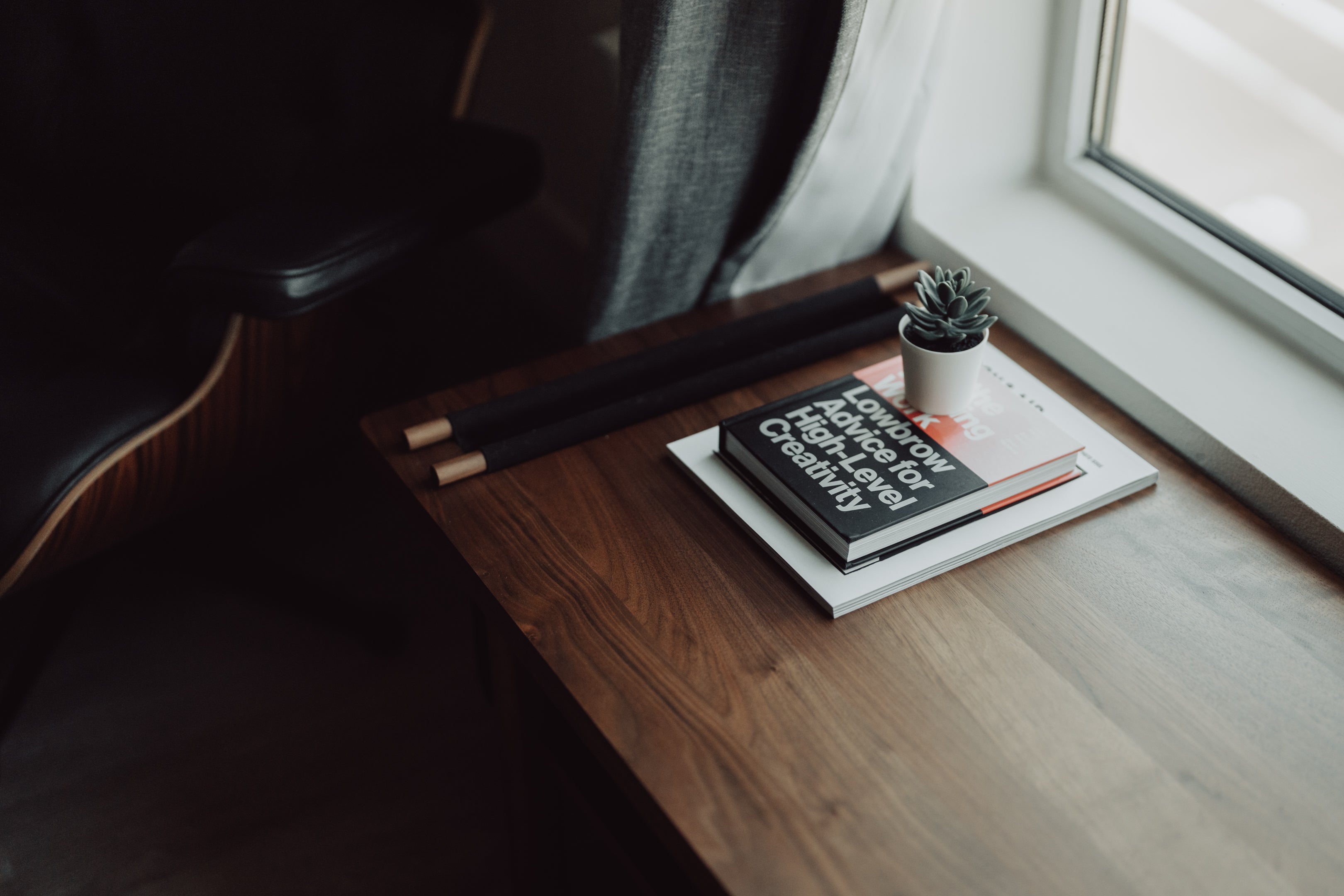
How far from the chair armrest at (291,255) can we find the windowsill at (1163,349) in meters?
0.55

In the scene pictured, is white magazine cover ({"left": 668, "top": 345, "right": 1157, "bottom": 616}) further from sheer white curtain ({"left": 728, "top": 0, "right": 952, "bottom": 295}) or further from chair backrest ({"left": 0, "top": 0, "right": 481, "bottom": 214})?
chair backrest ({"left": 0, "top": 0, "right": 481, "bottom": 214})

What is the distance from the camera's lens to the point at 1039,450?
813 mm

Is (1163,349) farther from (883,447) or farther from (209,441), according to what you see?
(209,441)

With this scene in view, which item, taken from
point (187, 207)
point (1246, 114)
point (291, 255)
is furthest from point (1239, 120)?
point (187, 207)

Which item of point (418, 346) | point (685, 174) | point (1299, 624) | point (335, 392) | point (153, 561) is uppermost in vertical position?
point (685, 174)

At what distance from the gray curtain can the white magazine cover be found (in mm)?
238

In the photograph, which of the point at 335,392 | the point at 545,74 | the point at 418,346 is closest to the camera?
the point at 335,392

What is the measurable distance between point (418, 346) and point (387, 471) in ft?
2.37

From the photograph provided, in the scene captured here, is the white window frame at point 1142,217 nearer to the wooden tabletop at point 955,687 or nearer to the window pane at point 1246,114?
the window pane at point 1246,114

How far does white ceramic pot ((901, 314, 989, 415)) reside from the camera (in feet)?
2.69

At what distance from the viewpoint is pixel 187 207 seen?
4.18ft

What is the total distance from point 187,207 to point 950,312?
962mm

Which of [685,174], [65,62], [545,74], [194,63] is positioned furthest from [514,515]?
[545,74]

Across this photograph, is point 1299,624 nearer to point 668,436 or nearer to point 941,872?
point 941,872
